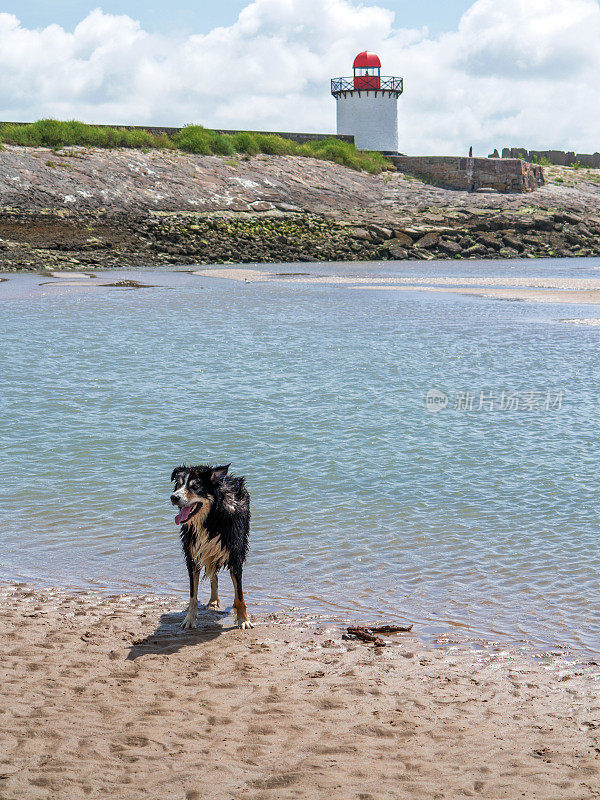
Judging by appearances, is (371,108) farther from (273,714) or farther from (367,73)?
(273,714)

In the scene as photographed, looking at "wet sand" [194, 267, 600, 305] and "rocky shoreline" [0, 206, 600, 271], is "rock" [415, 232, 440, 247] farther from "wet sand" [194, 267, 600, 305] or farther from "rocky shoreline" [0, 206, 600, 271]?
"wet sand" [194, 267, 600, 305]

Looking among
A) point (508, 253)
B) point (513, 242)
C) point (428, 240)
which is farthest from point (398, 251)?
point (513, 242)

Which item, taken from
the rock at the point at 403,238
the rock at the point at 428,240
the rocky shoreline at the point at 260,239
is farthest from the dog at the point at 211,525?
the rock at the point at 428,240

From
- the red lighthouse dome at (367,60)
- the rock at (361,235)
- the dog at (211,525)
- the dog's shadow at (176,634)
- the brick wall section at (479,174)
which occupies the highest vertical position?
the red lighthouse dome at (367,60)

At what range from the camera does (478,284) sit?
34938 mm

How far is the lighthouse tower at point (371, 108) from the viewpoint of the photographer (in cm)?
6838

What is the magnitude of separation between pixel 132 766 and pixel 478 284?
1288 inches

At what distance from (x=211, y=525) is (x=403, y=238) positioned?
45044 millimetres

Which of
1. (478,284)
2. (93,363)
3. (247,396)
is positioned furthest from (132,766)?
(478,284)

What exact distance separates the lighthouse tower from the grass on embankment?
14.3ft

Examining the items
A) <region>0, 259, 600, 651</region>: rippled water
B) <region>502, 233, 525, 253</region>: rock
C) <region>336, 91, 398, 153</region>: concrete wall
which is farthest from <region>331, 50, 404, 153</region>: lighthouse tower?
<region>0, 259, 600, 651</region>: rippled water

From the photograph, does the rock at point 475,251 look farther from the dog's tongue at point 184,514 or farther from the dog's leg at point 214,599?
the dog's tongue at point 184,514

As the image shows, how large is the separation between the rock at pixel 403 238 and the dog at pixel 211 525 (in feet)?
146

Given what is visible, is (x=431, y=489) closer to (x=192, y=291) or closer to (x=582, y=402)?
(x=582, y=402)
